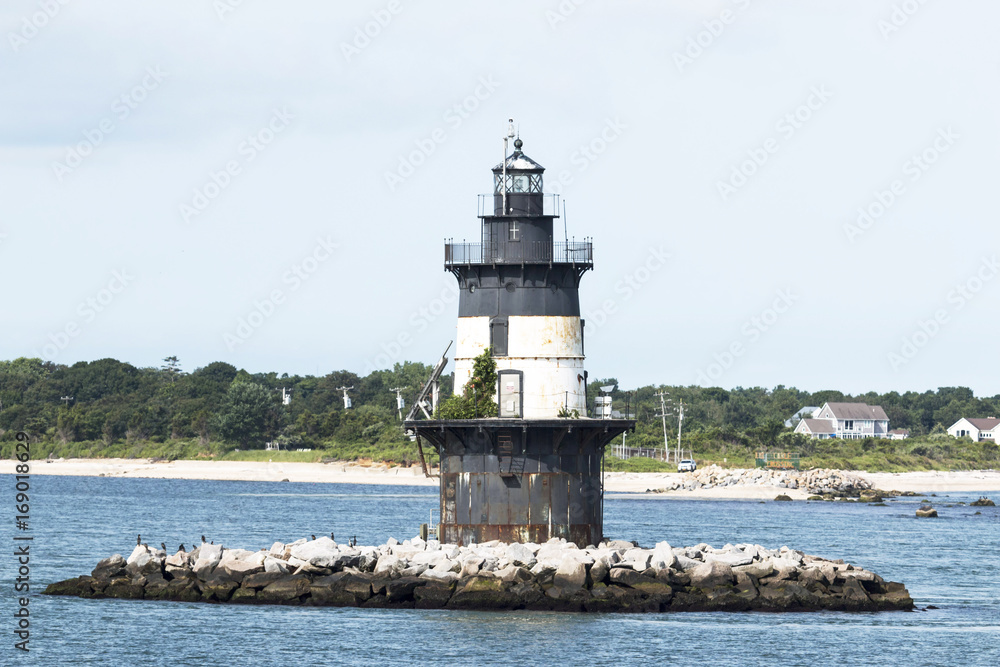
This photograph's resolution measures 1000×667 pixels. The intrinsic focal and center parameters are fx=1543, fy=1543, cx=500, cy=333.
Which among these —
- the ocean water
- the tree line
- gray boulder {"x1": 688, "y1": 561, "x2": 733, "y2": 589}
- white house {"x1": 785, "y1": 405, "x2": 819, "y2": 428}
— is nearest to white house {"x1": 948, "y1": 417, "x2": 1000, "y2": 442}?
the tree line

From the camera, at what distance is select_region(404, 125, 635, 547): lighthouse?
38688 millimetres

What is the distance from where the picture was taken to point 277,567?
38.2 meters

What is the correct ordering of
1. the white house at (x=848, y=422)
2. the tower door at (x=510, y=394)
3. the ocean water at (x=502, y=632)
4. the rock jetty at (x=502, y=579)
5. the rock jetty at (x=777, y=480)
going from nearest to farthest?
the ocean water at (x=502, y=632) < the rock jetty at (x=502, y=579) < the tower door at (x=510, y=394) < the rock jetty at (x=777, y=480) < the white house at (x=848, y=422)

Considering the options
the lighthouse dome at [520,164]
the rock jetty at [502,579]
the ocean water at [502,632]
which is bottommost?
the ocean water at [502,632]

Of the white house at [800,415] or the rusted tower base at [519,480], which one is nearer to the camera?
the rusted tower base at [519,480]

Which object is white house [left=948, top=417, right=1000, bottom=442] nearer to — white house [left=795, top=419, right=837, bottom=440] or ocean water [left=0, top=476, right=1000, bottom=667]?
white house [left=795, top=419, right=837, bottom=440]

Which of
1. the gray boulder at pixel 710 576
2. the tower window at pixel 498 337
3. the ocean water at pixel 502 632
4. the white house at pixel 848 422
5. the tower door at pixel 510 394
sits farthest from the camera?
the white house at pixel 848 422

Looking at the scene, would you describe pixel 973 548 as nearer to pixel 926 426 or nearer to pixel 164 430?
pixel 164 430

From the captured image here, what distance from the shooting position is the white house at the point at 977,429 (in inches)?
6948

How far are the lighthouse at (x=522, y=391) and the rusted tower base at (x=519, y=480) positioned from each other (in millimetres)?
25

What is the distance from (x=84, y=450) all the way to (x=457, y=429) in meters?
110

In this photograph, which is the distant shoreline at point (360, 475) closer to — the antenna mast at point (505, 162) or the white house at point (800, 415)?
the white house at point (800, 415)

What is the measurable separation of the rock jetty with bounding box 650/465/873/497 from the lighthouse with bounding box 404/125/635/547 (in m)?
70.6

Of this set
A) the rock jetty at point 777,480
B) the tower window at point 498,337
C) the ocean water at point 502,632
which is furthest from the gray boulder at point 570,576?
the rock jetty at point 777,480
